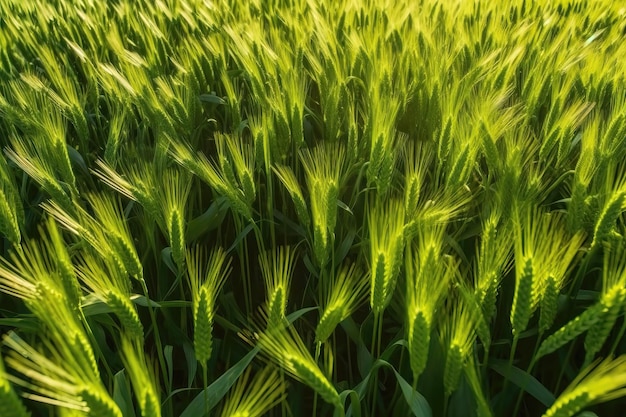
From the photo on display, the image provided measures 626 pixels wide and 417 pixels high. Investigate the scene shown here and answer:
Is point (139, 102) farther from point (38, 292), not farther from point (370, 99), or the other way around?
point (38, 292)

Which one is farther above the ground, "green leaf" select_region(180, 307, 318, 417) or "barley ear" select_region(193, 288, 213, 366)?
"barley ear" select_region(193, 288, 213, 366)

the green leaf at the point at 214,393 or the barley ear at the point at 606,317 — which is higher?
the barley ear at the point at 606,317

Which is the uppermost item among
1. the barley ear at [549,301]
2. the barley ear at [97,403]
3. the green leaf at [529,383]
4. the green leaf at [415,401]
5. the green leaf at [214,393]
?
the barley ear at [97,403]

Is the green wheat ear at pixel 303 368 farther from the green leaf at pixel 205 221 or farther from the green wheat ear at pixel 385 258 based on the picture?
the green leaf at pixel 205 221

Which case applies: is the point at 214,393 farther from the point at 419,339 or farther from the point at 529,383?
the point at 529,383

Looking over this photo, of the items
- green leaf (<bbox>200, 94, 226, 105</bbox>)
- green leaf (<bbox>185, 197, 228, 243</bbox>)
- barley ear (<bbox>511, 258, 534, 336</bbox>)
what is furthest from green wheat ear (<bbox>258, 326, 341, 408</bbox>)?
green leaf (<bbox>200, 94, 226, 105</bbox>)

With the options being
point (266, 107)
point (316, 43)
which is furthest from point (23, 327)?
point (316, 43)

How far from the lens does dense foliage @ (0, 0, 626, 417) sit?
2.25 feet

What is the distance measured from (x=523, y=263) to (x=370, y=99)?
0.64m

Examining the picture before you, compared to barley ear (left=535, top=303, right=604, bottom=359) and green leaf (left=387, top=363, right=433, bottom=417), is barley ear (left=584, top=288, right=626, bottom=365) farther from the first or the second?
green leaf (left=387, top=363, right=433, bottom=417)

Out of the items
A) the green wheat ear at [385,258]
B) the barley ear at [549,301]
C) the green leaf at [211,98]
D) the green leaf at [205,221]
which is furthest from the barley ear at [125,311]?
the green leaf at [211,98]

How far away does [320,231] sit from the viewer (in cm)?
84

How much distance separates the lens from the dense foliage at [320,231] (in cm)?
68

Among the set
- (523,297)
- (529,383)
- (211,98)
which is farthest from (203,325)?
(211,98)
